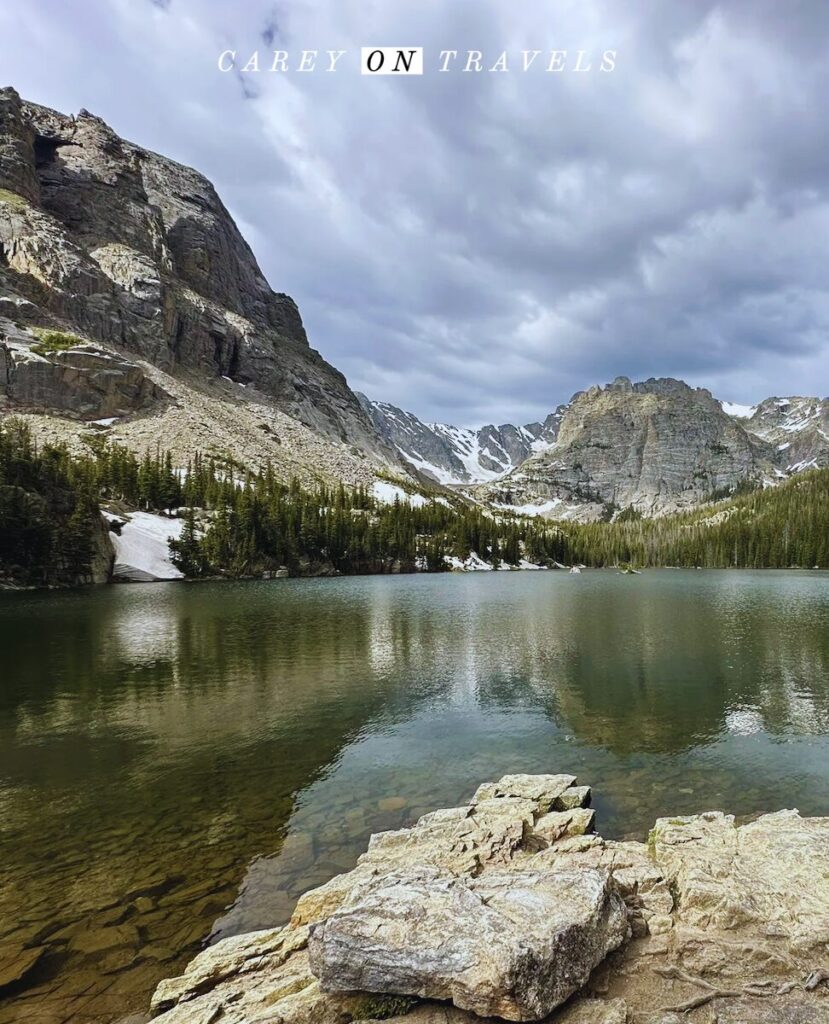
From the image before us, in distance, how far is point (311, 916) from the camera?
904 centimetres

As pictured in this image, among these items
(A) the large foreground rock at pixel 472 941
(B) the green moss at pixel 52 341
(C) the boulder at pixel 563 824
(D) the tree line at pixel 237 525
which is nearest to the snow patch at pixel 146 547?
(D) the tree line at pixel 237 525

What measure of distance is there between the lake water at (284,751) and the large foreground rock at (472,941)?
4.14 metres

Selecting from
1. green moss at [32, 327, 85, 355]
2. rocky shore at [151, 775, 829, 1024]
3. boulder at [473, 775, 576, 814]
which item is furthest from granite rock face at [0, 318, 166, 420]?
rocky shore at [151, 775, 829, 1024]

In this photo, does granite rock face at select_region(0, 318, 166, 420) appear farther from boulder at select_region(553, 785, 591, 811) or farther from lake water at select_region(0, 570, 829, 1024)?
boulder at select_region(553, 785, 591, 811)

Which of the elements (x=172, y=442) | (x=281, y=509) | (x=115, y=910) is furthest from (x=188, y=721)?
(x=172, y=442)

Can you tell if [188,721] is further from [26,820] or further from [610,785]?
[610,785]

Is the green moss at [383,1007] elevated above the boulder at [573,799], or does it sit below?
above

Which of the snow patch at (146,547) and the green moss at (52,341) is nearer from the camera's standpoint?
the snow patch at (146,547)

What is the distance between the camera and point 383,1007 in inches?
241

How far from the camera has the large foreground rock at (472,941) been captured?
5.89 m

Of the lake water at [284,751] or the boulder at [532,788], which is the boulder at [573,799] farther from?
the lake water at [284,751]

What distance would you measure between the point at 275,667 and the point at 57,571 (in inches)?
2812

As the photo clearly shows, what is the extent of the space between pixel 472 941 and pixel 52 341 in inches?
8438

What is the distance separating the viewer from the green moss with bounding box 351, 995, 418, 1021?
6.05 meters
